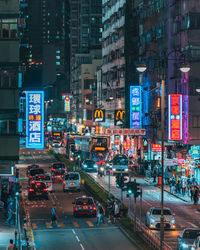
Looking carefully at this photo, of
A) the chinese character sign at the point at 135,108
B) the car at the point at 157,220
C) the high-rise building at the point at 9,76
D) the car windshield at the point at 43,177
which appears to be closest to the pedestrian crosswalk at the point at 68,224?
the car at the point at 157,220

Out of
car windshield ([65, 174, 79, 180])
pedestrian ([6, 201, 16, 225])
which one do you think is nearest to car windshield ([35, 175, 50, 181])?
car windshield ([65, 174, 79, 180])

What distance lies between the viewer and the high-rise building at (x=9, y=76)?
38.8m

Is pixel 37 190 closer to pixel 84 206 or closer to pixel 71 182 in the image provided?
pixel 71 182

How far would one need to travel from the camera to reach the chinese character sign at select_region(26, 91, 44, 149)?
136 ft

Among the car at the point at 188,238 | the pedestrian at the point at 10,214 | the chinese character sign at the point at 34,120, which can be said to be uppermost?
the chinese character sign at the point at 34,120

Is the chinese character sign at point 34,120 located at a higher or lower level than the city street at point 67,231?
higher

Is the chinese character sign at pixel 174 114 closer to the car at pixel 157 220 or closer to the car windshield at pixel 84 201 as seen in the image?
the car windshield at pixel 84 201

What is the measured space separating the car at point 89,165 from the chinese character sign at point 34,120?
4788 centimetres

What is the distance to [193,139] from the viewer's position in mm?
70688

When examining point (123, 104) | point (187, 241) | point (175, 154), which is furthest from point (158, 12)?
point (187, 241)

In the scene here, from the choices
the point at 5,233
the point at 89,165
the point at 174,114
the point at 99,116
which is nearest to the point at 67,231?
the point at 5,233

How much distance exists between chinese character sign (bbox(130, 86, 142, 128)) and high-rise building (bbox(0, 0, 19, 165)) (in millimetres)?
47987

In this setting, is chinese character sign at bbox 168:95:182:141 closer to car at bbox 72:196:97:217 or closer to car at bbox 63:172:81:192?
car at bbox 63:172:81:192

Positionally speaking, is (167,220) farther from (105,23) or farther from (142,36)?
(105,23)
